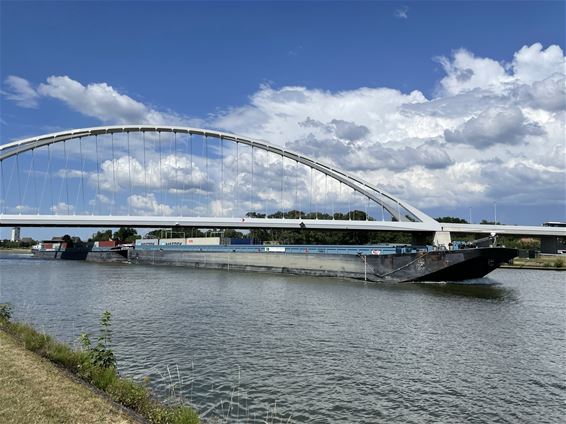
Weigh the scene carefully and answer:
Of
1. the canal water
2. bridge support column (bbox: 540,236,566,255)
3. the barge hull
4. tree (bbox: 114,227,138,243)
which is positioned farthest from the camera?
tree (bbox: 114,227,138,243)

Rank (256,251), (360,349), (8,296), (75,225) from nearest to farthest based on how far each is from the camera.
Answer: (360,349)
(8,296)
(256,251)
(75,225)

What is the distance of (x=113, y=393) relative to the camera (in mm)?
8391

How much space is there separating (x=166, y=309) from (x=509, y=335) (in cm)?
1564

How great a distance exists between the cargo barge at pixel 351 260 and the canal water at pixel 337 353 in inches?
402

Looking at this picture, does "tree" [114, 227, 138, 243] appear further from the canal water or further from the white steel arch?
the canal water

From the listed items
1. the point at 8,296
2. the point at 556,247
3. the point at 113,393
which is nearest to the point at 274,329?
the point at 113,393

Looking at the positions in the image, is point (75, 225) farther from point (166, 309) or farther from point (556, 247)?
point (556, 247)

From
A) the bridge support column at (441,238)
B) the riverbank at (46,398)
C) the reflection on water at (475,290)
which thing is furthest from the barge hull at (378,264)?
the bridge support column at (441,238)

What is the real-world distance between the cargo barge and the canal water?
10.2m

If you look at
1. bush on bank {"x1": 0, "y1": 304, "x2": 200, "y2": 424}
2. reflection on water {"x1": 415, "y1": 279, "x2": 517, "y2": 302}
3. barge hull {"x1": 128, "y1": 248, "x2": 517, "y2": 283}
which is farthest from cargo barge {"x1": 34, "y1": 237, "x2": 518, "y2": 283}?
bush on bank {"x1": 0, "y1": 304, "x2": 200, "y2": 424}

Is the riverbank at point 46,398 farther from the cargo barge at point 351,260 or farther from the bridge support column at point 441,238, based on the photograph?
the bridge support column at point 441,238

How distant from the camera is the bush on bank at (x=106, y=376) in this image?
749cm

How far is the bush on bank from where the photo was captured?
7.49 metres

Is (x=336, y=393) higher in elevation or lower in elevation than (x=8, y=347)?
lower
